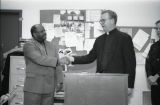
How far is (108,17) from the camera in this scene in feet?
8.25

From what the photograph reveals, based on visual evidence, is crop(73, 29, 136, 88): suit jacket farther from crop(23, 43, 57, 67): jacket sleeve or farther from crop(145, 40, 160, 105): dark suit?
crop(145, 40, 160, 105): dark suit

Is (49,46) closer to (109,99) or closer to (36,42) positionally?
(36,42)

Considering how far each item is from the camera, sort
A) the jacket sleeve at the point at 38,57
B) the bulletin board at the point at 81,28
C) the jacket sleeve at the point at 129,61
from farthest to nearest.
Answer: the bulletin board at the point at 81,28, the jacket sleeve at the point at 38,57, the jacket sleeve at the point at 129,61

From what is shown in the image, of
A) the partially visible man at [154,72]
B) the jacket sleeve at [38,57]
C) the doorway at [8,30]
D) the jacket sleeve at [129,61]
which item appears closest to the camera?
the jacket sleeve at [129,61]

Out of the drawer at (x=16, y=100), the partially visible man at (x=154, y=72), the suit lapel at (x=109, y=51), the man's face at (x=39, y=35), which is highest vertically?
the man's face at (x=39, y=35)

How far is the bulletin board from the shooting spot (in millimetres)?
4312

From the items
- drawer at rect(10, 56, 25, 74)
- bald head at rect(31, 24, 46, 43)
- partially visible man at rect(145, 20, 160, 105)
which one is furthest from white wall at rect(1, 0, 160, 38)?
bald head at rect(31, 24, 46, 43)

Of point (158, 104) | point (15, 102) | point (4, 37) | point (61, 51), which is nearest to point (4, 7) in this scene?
point (4, 37)

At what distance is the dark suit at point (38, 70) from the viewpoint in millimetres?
2754

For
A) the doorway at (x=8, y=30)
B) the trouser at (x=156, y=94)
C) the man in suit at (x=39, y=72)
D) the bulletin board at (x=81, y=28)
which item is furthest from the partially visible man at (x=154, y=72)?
the doorway at (x=8, y=30)

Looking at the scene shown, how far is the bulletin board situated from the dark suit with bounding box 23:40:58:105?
1.48m

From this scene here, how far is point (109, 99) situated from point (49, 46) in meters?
1.38

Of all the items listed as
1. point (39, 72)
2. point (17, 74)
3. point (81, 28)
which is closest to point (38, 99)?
point (39, 72)

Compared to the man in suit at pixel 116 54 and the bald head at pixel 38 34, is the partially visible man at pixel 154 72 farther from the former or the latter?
the bald head at pixel 38 34
